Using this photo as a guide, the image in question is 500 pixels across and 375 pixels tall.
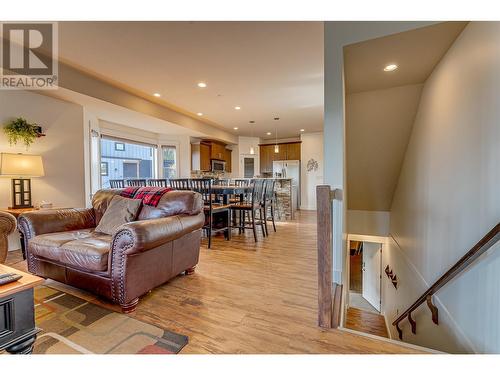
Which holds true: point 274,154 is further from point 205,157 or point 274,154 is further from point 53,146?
point 53,146

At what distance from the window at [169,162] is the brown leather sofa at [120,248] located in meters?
3.89

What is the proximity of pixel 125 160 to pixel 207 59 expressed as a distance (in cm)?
381

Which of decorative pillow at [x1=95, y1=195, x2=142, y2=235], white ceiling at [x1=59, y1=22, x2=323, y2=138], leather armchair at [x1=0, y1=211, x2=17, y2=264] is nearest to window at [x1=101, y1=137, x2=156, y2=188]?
white ceiling at [x1=59, y1=22, x2=323, y2=138]

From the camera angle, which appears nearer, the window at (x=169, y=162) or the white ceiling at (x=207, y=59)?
the white ceiling at (x=207, y=59)

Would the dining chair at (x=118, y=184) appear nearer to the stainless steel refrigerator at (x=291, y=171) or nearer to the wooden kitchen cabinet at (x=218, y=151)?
the wooden kitchen cabinet at (x=218, y=151)

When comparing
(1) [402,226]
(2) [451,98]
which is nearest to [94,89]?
(2) [451,98]

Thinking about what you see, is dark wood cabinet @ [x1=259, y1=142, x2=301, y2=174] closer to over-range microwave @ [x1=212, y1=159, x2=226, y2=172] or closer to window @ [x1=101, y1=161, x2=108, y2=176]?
over-range microwave @ [x1=212, y1=159, x2=226, y2=172]

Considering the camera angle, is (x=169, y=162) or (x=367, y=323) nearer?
(x=367, y=323)

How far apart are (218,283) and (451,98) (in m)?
2.78

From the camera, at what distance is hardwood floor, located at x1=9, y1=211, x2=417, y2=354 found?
1468mm

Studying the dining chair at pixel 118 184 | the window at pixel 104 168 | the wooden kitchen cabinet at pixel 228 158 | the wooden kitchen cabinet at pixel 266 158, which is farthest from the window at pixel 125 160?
the wooden kitchen cabinet at pixel 266 158

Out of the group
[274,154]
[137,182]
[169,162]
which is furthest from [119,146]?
[274,154]

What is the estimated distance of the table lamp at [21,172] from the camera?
290cm

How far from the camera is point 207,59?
3053 millimetres
